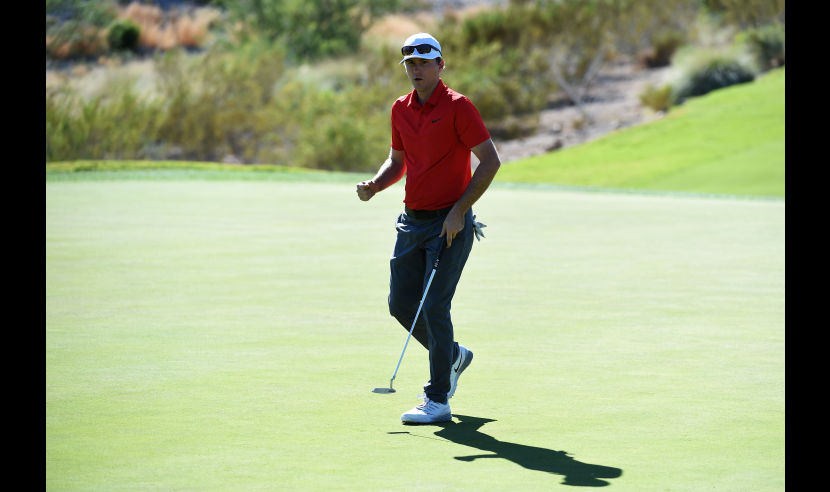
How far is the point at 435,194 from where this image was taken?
728 cm

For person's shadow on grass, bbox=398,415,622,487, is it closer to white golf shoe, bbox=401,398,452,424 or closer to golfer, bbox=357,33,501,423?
white golf shoe, bbox=401,398,452,424

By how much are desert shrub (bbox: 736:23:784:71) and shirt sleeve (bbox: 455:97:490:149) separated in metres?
46.3

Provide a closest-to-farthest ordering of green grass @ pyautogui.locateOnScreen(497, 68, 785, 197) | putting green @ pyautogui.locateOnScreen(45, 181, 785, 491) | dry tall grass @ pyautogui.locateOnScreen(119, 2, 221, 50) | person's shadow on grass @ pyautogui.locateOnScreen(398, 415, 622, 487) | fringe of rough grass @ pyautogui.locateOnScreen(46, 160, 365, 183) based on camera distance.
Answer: person's shadow on grass @ pyautogui.locateOnScreen(398, 415, 622, 487) → putting green @ pyautogui.locateOnScreen(45, 181, 785, 491) → fringe of rough grass @ pyautogui.locateOnScreen(46, 160, 365, 183) → green grass @ pyautogui.locateOnScreen(497, 68, 785, 197) → dry tall grass @ pyautogui.locateOnScreen(119, 2, 221, 50)

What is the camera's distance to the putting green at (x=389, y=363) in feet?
20.1

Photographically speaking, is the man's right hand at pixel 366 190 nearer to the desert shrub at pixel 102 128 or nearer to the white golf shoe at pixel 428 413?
the white golf shoe at pixel 428 413

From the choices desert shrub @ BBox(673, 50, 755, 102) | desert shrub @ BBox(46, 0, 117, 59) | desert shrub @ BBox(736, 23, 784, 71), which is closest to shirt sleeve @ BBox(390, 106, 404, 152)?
desert shrub @ BBox(673, 50, 755, 102)

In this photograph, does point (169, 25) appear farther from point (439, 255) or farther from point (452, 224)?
point (452, 224)

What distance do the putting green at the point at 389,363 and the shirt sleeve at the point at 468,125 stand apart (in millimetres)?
1560

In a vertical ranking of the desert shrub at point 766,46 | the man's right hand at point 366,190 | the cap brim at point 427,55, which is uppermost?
the desert shrub at point 766,46

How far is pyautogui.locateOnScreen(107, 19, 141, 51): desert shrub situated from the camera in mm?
66250

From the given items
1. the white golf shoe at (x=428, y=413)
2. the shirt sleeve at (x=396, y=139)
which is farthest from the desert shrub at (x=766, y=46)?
the white golf shoe at (x=428, y=413)

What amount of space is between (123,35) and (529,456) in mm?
64075

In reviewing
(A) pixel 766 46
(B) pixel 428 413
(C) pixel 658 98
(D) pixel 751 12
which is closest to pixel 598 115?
(C) pixel 658 98

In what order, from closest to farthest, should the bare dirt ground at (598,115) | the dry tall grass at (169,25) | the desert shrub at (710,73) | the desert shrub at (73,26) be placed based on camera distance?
the desert shrub at (710,73) < the bare dirt ground at (598,115) < the desert shrub at (73,26) < the dry tall grass at (169,25)
